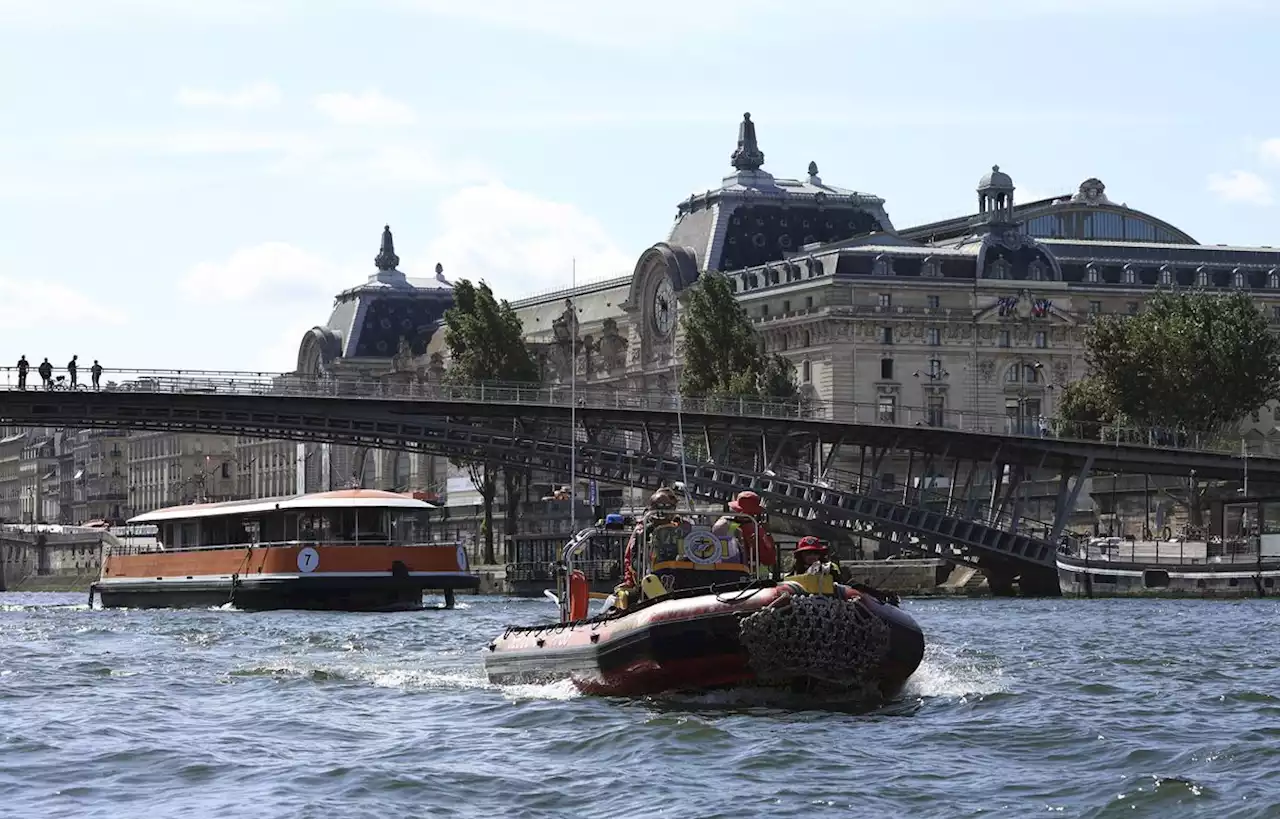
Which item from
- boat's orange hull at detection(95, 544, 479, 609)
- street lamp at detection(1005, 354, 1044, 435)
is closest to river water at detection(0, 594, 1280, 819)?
boat's orange hull at detection(95, 544, 479, 609)

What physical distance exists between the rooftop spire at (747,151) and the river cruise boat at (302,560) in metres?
71.6

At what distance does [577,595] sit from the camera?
1924 inches

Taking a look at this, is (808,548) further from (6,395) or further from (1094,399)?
(1094,399)

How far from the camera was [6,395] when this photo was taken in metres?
99.9

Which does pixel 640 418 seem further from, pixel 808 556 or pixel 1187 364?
pixel 808 556

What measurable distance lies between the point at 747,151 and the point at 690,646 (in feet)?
429

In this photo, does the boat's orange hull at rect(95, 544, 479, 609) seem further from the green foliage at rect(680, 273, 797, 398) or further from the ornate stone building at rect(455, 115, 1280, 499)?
the ornate stone building at rect(455, 115, 1280, 499)

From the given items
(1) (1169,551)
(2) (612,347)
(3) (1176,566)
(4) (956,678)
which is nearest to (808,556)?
(4) (956,678)

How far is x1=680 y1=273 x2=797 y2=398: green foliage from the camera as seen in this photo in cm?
13288

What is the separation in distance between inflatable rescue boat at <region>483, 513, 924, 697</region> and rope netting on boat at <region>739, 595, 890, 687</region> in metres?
0.01

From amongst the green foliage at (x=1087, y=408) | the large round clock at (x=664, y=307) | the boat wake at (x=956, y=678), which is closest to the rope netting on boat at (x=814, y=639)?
the boat wake at (x=956, y=678)

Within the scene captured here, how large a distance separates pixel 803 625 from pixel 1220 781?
8.86 metres

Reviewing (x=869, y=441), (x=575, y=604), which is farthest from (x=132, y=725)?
(x=869, y=441)

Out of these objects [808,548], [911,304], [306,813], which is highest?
[911,304]
